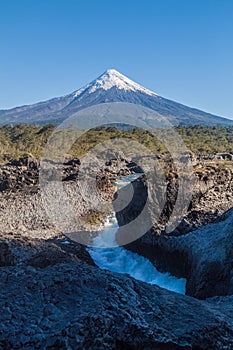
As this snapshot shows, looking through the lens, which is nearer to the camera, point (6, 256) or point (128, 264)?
point (6, 256)

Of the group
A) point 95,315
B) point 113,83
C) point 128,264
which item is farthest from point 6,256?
point 113,83

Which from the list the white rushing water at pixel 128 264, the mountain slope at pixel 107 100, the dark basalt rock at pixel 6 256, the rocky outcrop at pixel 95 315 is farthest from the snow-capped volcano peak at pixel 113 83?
the rocky outcrop at pixel 95 315

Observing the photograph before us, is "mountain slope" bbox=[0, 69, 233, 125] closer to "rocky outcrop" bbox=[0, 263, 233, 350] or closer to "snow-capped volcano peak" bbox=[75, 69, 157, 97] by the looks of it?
"snow-capped volcano peak" bbox=[75, 69, 157, 97]

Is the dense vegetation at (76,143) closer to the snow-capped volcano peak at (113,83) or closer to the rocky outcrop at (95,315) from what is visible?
the rocky outcrop at (95,315)

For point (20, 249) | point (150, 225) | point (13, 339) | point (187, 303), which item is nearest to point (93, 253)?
point (150, 225)

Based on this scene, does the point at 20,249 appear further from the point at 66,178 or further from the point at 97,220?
the point at 66,178

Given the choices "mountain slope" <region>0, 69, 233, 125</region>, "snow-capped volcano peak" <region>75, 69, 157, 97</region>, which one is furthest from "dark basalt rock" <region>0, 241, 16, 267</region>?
"snow-capped volcano peak" <region>75, 69, 157, 97</region>

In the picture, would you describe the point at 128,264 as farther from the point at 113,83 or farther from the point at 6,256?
the point at 113,83
